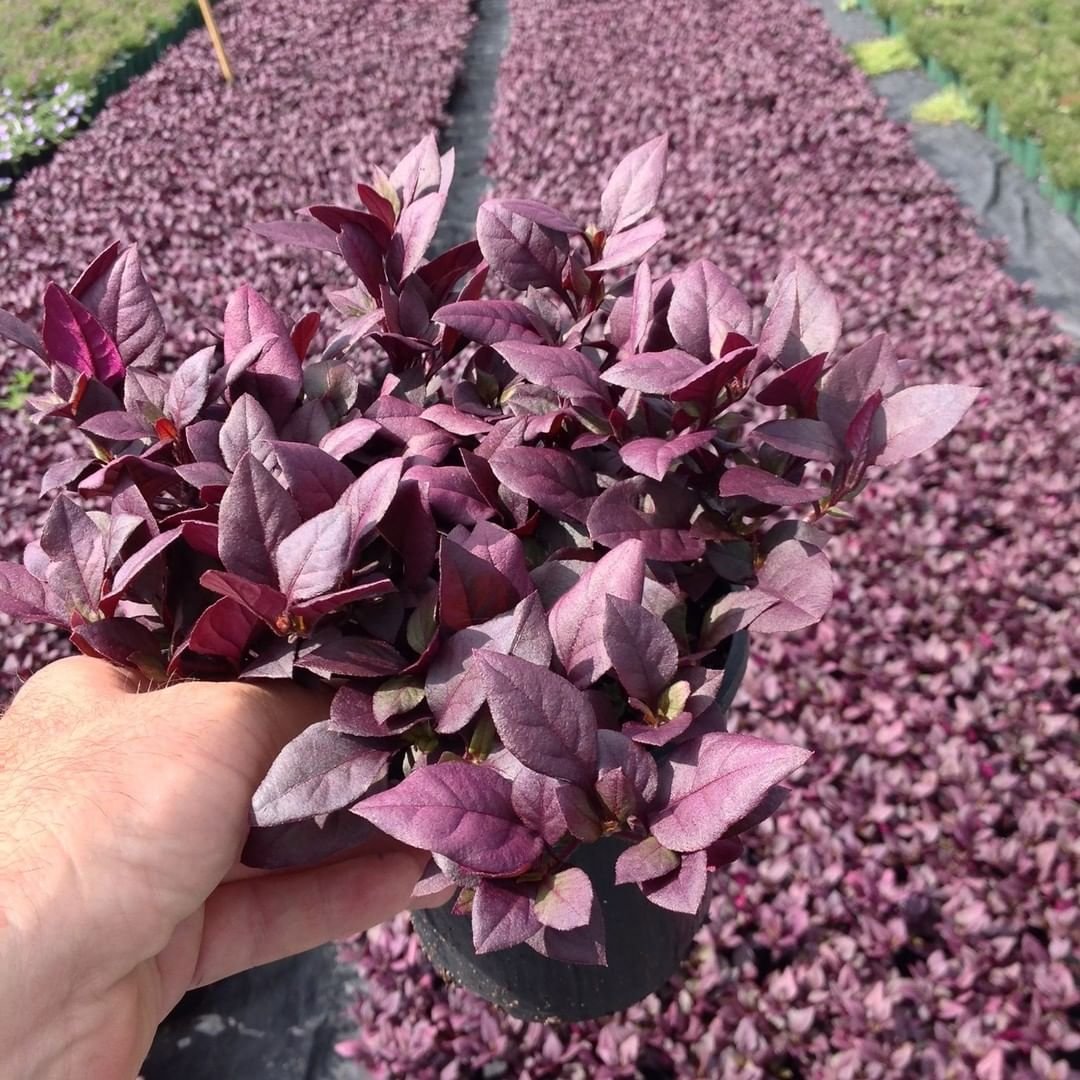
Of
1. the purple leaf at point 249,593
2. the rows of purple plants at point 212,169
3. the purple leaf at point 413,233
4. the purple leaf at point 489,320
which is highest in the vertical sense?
the purple leaf at point 413,233

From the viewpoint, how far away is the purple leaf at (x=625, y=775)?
86 cm

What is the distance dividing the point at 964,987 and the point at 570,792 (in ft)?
5.11

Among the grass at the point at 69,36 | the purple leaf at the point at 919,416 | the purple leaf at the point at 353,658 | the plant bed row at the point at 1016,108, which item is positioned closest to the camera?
the purple leaf at the point at 353,658

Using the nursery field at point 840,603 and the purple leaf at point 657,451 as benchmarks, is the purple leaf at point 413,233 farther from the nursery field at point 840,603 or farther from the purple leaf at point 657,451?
the nursery field at point 840,603

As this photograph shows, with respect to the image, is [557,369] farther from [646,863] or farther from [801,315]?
[646,863]

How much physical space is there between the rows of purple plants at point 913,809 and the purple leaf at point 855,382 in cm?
139

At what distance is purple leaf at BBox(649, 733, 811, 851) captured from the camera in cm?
80

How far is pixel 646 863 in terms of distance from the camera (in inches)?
33.3

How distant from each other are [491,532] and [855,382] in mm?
455

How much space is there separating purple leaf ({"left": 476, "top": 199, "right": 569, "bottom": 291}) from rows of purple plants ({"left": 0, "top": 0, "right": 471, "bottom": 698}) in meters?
2.36

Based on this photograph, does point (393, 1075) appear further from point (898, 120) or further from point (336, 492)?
point (898, 120)

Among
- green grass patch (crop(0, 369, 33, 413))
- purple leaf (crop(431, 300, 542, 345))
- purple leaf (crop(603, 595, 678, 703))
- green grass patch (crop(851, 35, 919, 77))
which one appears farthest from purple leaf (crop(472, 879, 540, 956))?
green grass patch (crop(851, 35, 919, 77))

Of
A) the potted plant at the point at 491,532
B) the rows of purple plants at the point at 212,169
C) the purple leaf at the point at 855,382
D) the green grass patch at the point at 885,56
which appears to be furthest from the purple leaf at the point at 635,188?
the green grass patch at the point at 885,56

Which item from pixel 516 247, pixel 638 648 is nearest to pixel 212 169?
pixel 516 247
